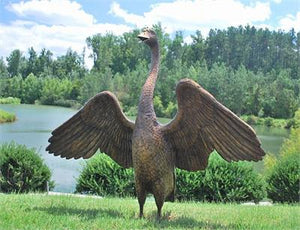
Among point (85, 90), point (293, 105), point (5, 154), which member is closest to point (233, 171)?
point (5, 154)

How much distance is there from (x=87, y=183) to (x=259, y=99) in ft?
86.7

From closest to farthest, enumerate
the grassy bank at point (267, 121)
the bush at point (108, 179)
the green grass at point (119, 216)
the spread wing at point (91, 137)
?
the green grass at point (119, 216) < the spread wing at point (91, 137) < the bush at point (108, 179) < the grassy bank at point (267, 121)

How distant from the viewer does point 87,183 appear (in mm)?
8969

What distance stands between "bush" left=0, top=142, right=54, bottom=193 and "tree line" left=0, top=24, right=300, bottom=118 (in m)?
16.6

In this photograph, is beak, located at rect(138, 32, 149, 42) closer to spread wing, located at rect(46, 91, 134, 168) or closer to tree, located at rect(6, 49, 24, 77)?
spread wing, located at rect(46, 91, 134, 168)

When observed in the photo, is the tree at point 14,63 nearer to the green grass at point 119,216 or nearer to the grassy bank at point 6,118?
the grassy bank at point 6,118

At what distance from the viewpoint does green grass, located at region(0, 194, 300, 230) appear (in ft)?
17.2

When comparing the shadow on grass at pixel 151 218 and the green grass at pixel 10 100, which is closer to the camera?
the shadow on grass at pixel 151 218

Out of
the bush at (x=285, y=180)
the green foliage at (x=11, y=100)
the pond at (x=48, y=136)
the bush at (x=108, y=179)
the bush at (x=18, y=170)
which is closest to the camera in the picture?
the bush at (x=108, y=179)

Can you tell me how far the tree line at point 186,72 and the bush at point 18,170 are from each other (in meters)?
16.6

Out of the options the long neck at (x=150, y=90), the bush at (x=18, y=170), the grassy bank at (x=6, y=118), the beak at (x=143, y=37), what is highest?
the beak at (x=143, y=37)

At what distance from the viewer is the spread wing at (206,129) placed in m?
5.24

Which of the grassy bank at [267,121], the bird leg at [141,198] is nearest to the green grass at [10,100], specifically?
the grassy bank at [267,121]

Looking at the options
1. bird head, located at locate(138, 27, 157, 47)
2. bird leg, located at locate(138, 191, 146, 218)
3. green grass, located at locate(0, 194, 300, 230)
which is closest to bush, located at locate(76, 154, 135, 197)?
green grass, located at locate(0, 194, 300, 230)
